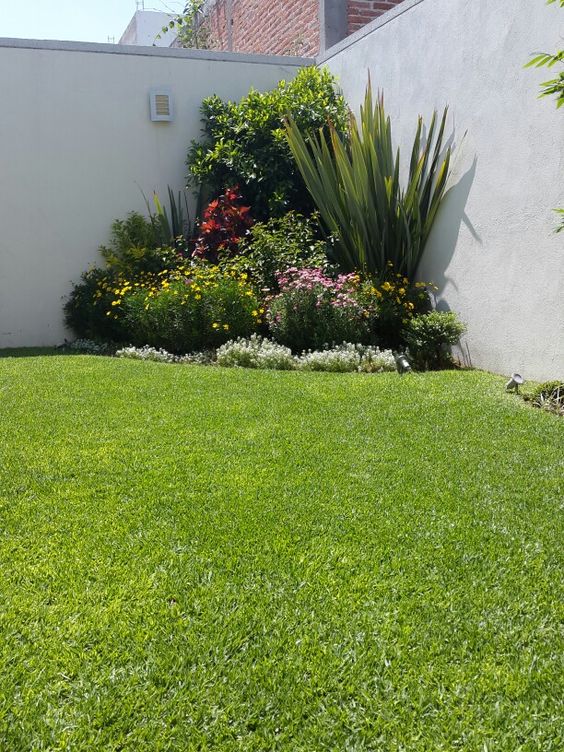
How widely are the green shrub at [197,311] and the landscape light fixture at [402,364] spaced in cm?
166

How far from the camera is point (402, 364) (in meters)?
6.42

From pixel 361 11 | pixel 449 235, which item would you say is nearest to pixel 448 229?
pixel 449 235

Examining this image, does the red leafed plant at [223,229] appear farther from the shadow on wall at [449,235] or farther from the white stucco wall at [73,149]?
the shadow on wall at [449,235]

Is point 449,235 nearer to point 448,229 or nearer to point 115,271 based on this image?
point 448,229

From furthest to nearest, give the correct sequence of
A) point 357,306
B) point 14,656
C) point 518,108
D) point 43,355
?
point 43,355, point 357,306, point 518,108, point 14,656

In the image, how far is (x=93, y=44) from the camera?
892 cm

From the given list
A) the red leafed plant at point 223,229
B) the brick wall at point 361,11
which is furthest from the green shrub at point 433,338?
the brick wall at point 361,11

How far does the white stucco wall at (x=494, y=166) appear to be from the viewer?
5.61 meters

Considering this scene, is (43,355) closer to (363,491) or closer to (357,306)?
(357,306)

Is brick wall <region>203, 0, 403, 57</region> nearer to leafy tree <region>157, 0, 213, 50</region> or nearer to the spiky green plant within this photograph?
leafy tree <region>157, 0, 213, 50</region>

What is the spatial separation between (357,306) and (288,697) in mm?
5199

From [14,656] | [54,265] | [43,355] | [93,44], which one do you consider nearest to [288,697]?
[14,656]

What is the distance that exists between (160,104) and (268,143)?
1.63 metres

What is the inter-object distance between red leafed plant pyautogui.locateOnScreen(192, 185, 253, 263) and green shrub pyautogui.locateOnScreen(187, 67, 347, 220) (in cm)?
32
